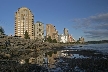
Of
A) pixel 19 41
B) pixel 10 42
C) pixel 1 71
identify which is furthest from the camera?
pixel 19 41

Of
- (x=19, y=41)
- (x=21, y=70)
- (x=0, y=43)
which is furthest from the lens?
(x=19, y=41)

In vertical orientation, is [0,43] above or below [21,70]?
above

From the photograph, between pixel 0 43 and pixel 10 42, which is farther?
pixel 10 42

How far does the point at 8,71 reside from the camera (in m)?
22.9

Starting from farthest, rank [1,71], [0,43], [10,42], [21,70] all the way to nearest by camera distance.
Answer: [10,42] → [0,43] → [21,70] → [1,71]

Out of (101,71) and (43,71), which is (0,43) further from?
(101,71)

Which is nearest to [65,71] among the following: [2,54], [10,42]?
[2,54]

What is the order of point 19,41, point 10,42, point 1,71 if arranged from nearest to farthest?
point 1,71 → point 10,42 → point 19,41

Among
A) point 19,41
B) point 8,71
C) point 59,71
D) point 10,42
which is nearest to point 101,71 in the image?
point 59,71

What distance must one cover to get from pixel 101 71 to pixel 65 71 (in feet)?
17.0

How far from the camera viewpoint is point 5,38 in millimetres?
47875

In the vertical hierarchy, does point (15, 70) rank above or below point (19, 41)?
below

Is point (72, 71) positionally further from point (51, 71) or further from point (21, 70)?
point (21, 70)

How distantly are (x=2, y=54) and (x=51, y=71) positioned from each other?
714 inches
